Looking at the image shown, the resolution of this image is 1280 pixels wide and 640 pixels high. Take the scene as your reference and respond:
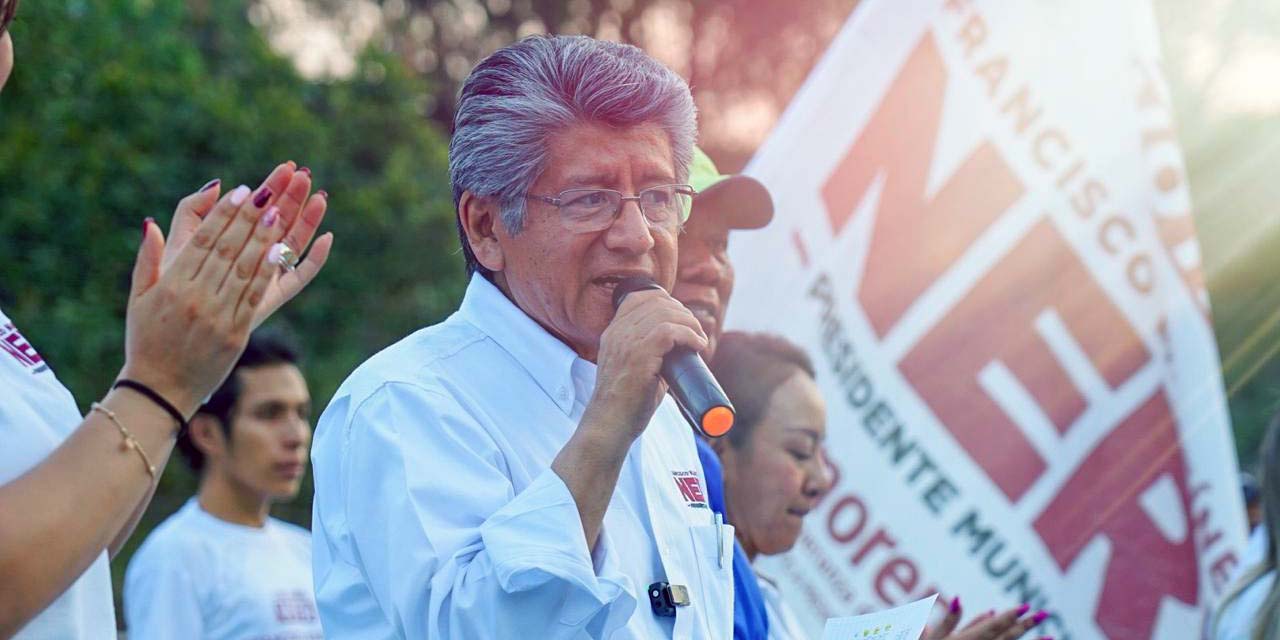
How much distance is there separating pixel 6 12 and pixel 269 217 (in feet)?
1.44

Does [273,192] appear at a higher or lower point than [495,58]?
lower

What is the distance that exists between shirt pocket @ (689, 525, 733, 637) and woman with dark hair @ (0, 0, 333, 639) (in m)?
0.84

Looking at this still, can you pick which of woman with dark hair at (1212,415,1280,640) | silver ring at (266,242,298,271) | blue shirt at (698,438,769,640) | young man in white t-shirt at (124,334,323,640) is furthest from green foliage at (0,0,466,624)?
silver ring at (266,242,298,271)

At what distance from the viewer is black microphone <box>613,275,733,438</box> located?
205 cm

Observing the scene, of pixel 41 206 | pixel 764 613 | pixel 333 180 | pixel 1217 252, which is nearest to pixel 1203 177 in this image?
pixel 1217 252

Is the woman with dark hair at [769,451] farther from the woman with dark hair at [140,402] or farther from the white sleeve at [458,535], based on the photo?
the woman with dark hair at [140,402]

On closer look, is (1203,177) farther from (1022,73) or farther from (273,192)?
(273,192)

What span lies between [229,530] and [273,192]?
3.19 metres

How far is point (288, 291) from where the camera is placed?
7.32ft

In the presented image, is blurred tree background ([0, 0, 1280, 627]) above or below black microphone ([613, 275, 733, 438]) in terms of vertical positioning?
above

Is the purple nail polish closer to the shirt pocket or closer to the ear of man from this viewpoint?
the ear of man

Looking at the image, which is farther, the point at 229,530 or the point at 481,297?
the point at 229,530

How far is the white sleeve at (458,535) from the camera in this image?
194 centimetres

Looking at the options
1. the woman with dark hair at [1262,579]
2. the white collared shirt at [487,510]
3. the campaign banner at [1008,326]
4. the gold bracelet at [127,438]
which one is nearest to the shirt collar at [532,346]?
the white collared shirt at [487,510]
